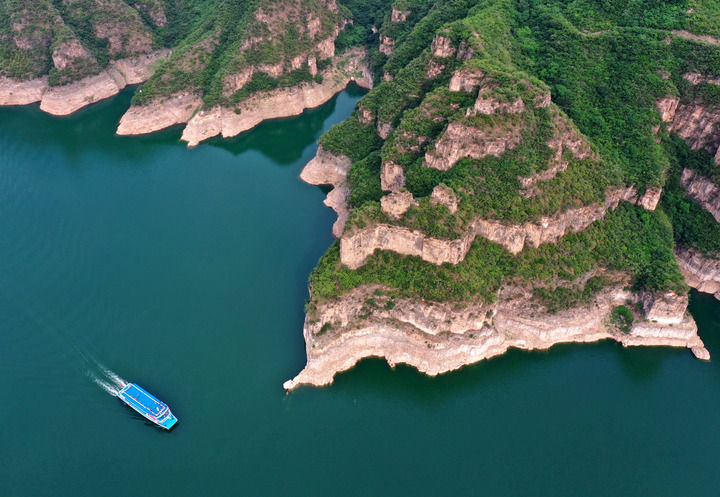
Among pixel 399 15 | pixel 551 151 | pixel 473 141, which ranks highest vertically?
pixel 473 141

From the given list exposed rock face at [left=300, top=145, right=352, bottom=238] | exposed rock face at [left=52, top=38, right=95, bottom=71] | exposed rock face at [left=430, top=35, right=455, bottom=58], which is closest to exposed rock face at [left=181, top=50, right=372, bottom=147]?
exposed rock face at [left=300, top=145, right=352, bottom=238]

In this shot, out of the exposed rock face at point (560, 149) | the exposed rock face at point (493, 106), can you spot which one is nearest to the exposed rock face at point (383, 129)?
the exposed rock face at point (493, 106)

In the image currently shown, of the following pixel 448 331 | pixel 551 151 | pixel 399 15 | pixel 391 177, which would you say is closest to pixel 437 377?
pixel 448 331

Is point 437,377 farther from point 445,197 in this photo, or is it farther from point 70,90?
point 70,90

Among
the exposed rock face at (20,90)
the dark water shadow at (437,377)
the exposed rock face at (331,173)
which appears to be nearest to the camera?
the dark water shadow at (437,377)

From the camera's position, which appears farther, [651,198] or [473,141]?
[651,198]

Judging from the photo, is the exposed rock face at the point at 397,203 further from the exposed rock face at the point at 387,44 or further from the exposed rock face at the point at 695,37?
the exposed rock face at the point at 387,44

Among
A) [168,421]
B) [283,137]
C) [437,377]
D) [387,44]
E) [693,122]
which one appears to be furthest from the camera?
[387,44]

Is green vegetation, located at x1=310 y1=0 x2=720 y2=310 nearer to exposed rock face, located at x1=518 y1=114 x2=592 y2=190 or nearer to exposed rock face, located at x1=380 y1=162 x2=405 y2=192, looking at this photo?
exposed rock face, located at x1=518 y1=114 x2=592 y2=190

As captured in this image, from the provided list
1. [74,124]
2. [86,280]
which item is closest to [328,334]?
[86,280]
